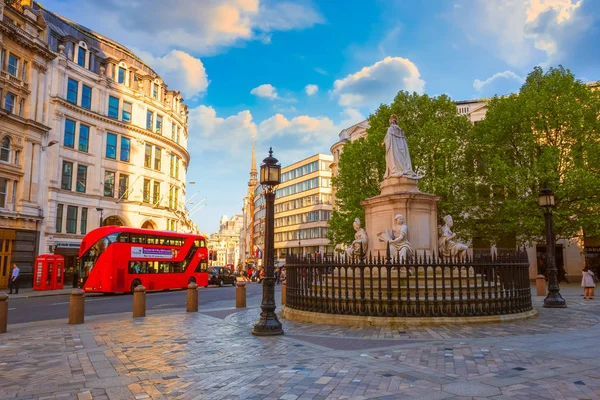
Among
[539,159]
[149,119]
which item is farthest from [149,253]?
[539,159]

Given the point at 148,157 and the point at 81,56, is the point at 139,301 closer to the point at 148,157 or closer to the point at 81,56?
the point at 81,56

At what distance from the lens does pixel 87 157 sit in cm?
3912

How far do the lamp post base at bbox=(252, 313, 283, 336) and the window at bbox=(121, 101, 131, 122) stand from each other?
3782cm

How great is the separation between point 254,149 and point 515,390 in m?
155

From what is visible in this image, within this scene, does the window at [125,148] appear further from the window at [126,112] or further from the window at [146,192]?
the window at [146,192]

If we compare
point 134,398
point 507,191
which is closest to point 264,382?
point 134,398

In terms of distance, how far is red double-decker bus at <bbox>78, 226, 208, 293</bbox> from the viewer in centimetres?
2523

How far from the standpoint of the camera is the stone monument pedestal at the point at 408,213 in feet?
50.0

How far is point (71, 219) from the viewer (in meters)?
37.0

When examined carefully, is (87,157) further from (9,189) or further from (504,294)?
(504,294)

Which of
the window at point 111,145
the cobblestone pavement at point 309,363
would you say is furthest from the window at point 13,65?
the cobblestone pavement at point 309,363

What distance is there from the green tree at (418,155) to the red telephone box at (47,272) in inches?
788

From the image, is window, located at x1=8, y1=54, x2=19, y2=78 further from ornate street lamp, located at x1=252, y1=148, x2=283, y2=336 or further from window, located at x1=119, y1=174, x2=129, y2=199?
ornate street lamp, located at x1=252, y1=148, x2=283, y2=336

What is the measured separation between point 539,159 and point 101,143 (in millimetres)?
36245
